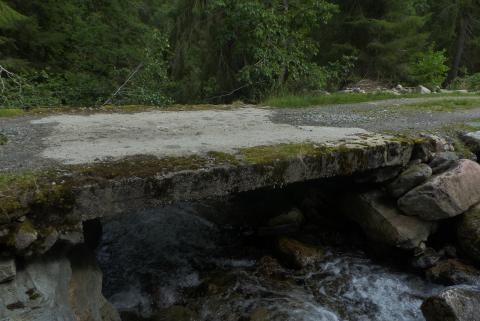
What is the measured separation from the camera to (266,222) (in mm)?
5090

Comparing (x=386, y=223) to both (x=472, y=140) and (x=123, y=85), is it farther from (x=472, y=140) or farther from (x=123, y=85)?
(x=123, y=85)

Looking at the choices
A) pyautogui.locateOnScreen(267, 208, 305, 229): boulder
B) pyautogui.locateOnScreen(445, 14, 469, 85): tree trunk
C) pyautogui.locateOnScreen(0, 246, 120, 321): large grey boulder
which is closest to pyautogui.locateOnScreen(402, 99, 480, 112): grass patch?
pyautogui.locateOnScreen(267, 208, 305, 229): boulder

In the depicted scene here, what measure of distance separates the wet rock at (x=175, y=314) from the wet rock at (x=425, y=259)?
242cm

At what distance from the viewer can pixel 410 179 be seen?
13.8 ft

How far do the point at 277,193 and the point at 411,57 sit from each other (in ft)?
38.8

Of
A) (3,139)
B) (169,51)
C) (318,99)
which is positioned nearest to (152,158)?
(3,139)

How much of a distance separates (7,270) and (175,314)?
156 centimetres

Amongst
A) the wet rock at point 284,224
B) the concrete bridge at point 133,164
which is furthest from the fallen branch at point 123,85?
the wet rock at point 284,224

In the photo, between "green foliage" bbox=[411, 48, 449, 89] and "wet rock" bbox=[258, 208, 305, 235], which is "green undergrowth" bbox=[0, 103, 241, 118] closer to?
"wet rock" bbox=[258, 208, 305, 235]

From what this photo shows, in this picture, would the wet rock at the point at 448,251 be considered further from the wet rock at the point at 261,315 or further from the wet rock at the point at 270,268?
the wet rock at the point at 261,315

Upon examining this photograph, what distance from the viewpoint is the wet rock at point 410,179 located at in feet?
13.6

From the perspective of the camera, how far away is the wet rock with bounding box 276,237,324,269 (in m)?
4.26

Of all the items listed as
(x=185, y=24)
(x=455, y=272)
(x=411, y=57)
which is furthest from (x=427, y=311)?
(x=411, y=57)

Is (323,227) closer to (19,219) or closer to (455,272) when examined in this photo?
(455,272)
